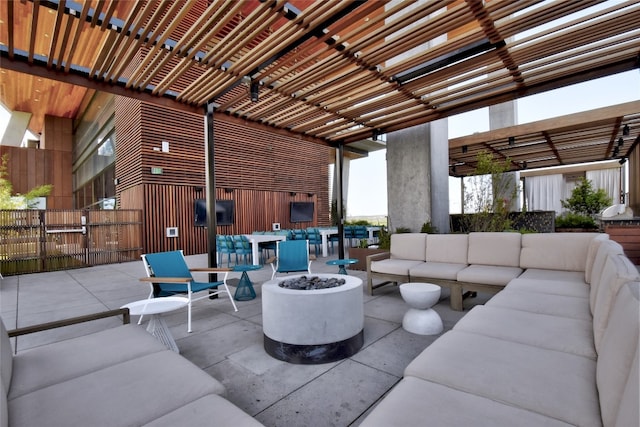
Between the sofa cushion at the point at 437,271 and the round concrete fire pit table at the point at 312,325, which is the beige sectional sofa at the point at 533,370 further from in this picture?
the sofa cushion at the point at 437,271

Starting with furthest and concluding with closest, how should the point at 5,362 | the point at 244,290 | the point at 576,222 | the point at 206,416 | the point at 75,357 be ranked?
1. the point at 576,222
2. the point at 244,290
3. the point at 75,357
4. the point at 5,362
5. the point at 206,416

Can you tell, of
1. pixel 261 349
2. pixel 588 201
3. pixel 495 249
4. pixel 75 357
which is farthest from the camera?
pixel 588 201

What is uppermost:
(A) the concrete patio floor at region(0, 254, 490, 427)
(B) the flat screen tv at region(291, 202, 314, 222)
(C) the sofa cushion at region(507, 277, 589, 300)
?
(B) the flat screen tv at region(291, 202, 314, 222)

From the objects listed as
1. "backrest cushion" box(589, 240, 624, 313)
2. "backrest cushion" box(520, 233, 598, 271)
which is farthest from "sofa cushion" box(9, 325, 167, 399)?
"backrest cushion" box(520, 233, 598, 271)

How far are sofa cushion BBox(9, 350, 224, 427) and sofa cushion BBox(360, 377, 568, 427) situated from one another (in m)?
0.75

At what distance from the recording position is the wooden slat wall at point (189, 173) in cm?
970

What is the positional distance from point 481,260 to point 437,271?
645mm

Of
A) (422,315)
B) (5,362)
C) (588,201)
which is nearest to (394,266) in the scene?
(422,315)

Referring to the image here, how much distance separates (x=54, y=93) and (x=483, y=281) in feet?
59.8

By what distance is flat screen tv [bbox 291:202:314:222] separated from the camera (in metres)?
13.6

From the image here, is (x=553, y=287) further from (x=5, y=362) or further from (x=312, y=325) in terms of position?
(x=5, y=362)

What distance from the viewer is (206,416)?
3.83 feet

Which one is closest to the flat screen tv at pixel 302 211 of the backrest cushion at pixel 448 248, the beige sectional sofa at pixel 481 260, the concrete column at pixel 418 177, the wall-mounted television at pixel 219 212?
the wall-mounted television at pixel 219 212

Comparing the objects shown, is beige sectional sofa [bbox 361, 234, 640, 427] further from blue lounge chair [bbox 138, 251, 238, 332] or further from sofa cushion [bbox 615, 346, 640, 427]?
blue lounge chair [bbox 138, 251, 238, 332]
